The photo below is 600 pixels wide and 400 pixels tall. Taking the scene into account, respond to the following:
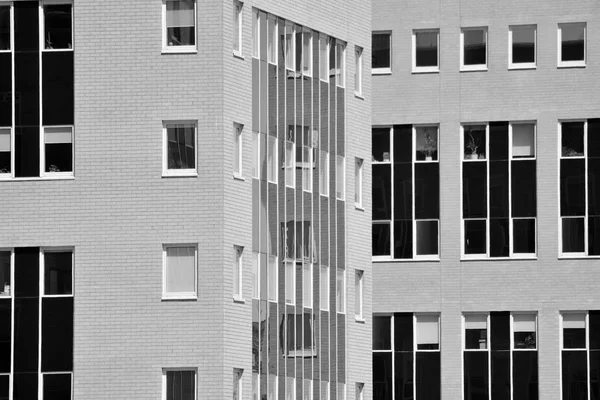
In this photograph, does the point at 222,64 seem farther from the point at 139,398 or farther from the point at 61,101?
the point at 139,398

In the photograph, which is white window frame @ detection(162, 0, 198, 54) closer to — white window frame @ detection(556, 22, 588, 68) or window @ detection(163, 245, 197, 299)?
window @ detection(163, 245, 197, 299)

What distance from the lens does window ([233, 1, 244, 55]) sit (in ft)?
209

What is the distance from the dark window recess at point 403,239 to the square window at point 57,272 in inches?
801

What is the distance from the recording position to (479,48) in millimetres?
80125

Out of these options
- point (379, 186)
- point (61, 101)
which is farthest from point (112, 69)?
point (379, 186)

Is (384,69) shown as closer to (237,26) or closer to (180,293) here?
(237,26)

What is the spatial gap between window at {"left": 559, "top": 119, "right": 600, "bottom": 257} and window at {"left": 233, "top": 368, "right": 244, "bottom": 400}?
2027 cm

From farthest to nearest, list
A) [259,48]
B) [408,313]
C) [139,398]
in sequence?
[408,313], [259,48], [139,398]

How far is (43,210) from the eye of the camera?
6238cm

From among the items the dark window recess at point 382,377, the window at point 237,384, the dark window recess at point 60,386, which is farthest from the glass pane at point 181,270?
the dark window recess at point 382,377

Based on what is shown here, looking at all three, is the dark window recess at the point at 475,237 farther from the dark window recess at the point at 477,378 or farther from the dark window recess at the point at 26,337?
the dark window recess at the point at 26,337

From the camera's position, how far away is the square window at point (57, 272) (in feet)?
204

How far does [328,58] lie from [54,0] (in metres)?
10.4

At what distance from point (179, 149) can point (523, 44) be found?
2141cm
